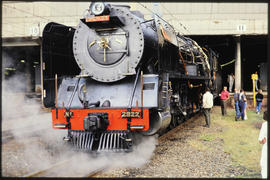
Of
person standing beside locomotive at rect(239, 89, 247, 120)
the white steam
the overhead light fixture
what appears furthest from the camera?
person standing beside locomotive at rect(239, 89, 247, 120)

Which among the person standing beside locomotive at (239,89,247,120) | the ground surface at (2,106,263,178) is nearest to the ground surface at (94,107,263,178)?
the ground surface at (2,106,263,178)

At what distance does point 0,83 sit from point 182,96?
526cm

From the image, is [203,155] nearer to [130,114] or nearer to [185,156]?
[185,156]

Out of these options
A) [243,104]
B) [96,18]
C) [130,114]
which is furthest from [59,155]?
[243,104]

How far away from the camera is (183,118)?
966 cm

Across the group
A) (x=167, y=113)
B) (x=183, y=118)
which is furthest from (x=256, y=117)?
(x=167, y=113)

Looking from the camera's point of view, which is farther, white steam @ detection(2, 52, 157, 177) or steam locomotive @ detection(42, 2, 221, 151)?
steam locomotive @ detection(42, 2, 221, 151)

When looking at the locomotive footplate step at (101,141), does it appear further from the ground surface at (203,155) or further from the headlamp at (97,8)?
the headlamp at (97,8)

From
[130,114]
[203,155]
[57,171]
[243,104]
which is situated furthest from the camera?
[243,104]

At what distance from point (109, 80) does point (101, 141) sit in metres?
1.28

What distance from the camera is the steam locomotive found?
5250mm

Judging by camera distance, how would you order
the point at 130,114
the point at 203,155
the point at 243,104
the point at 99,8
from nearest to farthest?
1. the point at 130,114
2. the point at 99,8
3. the point at 203,155
4. the point at 243,104

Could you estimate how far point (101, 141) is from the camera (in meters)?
5.23

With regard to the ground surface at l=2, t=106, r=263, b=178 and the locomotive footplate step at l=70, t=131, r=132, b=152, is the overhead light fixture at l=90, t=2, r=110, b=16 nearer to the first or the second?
the locomotive footplate step at l=70, t=131, r=132, b=152
